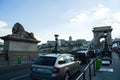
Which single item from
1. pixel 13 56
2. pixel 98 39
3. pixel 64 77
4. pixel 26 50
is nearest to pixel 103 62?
pixel 64 77

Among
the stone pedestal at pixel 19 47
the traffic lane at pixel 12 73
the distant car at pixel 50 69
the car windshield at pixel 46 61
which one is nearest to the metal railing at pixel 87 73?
the distant car at pixel 50 69

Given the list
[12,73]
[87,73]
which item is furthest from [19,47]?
[87,73]

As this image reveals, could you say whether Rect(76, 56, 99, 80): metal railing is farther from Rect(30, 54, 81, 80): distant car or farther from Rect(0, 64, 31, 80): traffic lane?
Rect(0, 64, 31, 80): traffic lane

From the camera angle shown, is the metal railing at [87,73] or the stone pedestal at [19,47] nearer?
the metal railing at [87,73]

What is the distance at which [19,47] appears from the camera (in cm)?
2905

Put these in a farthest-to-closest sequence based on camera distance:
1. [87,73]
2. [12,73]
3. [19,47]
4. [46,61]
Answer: [19,47] → [12,73] → [87,73] → [46,61]

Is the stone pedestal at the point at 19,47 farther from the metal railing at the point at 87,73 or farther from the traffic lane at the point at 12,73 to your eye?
the metal railing at the point at 87,73

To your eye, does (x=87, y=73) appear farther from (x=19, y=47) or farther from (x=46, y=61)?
(x=19, y=47)

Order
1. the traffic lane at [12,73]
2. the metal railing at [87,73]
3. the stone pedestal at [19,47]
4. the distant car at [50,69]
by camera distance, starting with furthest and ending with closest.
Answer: the stone pedestal at [19,47], the traffic lane at [12,73], the distant car at [50,69], the metal railing at [87,73]

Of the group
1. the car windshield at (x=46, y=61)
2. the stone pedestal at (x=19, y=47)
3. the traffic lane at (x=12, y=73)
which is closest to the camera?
the car windshield at (x=46, y=61)

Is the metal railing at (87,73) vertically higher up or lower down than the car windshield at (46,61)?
lower down

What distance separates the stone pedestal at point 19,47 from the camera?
26306mm

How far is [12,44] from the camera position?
27.2 metres

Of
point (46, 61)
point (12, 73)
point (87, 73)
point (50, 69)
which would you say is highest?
point (46, 61)
